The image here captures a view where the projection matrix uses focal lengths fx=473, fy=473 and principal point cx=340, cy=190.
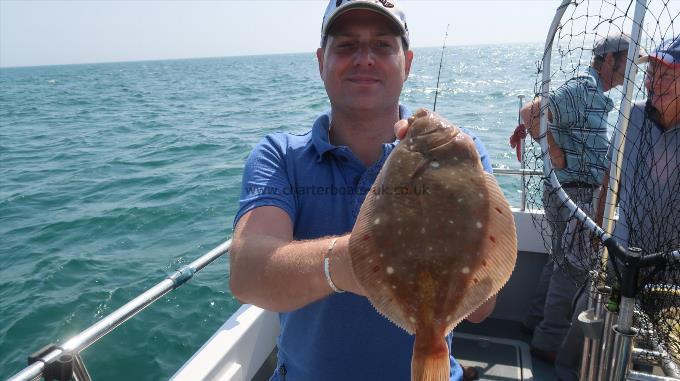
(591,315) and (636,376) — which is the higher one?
(591,315)

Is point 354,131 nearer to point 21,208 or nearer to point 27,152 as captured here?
point 21,208

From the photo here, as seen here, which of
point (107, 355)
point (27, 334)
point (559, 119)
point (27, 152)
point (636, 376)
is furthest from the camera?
point (27, 152)

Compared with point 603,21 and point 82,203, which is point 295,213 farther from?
point 82,203

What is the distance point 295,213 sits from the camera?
2.19 metres

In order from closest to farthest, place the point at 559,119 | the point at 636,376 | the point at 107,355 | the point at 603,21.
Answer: the point at 636,376 < the point at 603,21 < the point at 559,119 < the point at 107,355

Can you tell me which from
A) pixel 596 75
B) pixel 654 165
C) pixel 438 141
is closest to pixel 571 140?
pixel 596 75

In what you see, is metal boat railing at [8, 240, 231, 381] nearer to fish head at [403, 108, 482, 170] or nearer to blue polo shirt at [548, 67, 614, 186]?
fish head at [403, 108, 482, 170]

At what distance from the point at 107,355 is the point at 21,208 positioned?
646cm

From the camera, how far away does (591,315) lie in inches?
89.0

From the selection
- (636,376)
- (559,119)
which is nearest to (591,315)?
(636,376)

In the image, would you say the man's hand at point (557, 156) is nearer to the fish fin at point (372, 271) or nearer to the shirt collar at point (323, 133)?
the shirt collar at point (323, 133)

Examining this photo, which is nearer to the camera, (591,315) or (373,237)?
(373,237)

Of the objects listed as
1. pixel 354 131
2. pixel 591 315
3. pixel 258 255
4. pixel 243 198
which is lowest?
pixel 591 315

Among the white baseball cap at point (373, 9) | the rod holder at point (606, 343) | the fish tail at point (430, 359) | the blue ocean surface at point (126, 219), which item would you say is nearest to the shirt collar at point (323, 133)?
the white baseball cap at point (373, 9)
